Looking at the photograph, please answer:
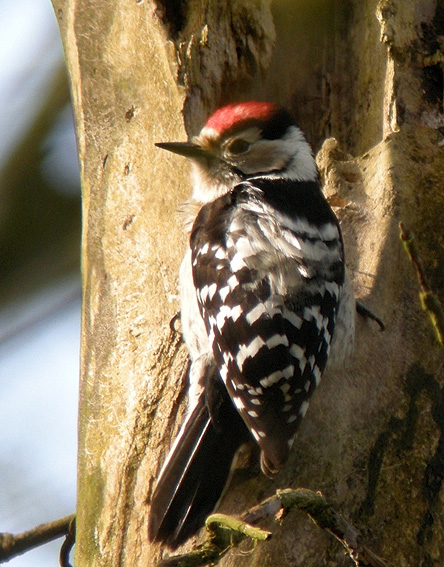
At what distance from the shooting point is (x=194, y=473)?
2529 mm

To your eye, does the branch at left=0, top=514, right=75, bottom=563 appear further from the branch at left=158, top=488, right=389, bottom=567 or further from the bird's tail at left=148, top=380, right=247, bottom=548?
the branch at left=158, top=488, right=389, bottom=567

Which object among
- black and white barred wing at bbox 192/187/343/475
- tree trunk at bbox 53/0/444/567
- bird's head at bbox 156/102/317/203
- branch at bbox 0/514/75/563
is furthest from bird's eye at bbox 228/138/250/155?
branch at bbox 0/514/75/563

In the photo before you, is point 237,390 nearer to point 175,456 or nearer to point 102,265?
point 175,456

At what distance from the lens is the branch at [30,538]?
290 centimetres

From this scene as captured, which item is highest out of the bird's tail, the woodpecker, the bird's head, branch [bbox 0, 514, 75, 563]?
A: the bird's head

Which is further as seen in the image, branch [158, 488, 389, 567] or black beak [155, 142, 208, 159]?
black beak [155, 142, 208, 159]

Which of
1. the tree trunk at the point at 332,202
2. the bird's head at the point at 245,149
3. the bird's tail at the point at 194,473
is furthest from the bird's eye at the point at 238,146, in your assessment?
the bird's tail at the point at 194,473

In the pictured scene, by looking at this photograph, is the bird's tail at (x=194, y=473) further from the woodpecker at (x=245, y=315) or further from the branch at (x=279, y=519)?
the branch at (x=279, y=519)

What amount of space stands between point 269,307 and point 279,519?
2.71 ft

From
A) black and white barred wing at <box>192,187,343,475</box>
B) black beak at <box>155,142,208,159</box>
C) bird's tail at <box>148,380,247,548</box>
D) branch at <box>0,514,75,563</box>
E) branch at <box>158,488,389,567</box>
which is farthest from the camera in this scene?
black beak at <box>155,142,208,159</box>

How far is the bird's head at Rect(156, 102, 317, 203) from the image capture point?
3258 mm

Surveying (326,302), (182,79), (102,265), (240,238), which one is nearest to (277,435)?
(326,302)

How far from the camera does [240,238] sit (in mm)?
2947

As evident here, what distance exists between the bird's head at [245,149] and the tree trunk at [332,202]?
0.32 feet
